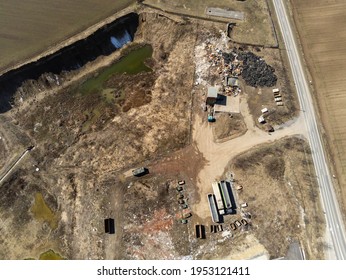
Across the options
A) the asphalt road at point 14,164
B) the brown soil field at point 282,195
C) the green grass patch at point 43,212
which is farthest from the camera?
the asphalt road at point 14,164

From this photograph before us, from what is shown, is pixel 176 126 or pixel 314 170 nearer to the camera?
pixel 314 170

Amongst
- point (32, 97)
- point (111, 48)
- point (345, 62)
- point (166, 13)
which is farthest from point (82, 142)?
point (345, 62)

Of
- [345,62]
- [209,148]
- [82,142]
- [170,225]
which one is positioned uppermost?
[345,62]

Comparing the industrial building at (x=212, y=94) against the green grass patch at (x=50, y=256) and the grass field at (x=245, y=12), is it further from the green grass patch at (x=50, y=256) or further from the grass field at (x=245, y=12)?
the green grass patch at (x=50, y=256)

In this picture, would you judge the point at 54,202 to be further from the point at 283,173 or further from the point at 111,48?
the point at 283,173

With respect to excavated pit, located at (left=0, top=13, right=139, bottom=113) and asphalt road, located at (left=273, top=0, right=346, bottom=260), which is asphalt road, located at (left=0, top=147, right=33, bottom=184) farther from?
asphalt road, located at (left=273, top=0, right=346, bottom=260)

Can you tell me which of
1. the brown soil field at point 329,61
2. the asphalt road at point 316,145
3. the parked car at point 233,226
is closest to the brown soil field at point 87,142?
the parked car at point 233,226

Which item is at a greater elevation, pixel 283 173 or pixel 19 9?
pixel 19 9
